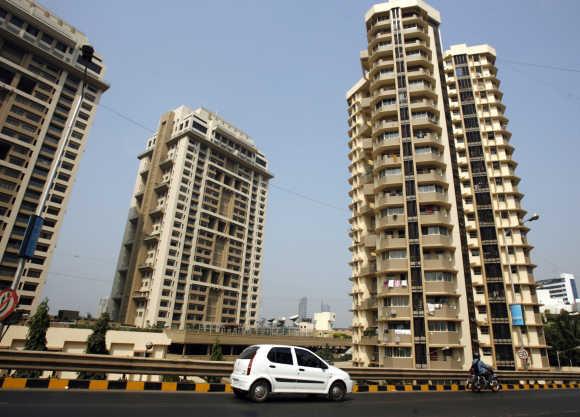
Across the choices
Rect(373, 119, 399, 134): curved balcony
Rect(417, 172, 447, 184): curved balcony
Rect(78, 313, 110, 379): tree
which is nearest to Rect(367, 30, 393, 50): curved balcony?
Rect(373, 119, 399, 134): curved balcony

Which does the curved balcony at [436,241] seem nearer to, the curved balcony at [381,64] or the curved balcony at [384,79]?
the curved balcony at [384,79]

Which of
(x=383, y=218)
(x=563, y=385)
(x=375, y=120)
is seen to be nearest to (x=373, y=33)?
(x=375, y=120)

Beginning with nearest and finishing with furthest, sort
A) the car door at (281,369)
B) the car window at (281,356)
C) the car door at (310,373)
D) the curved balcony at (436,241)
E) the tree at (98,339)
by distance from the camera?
the car door at (281,369), the car window at (281,356), the car door at (310,373), the curved balcony at (436,241), the tree at (98,339)

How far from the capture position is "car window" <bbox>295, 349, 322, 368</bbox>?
450 inches

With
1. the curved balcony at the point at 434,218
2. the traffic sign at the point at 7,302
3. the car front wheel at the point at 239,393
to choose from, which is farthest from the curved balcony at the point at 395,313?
the traffic sign at the point at 7,302

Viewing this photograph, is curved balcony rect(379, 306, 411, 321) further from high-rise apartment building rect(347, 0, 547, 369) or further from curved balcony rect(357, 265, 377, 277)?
curved balcony rect(357, 265, 377, 277)

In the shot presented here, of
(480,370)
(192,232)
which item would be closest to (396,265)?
(480,370)

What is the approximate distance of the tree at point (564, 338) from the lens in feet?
187

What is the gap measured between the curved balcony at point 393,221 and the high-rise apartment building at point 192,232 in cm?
5099

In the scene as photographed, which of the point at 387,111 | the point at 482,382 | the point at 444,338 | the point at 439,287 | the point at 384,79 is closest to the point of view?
the point at 482,382

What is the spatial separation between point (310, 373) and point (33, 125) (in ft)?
248

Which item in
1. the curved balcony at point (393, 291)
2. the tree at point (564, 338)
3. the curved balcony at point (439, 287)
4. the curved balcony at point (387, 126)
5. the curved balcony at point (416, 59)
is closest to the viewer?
the curved balcony at point (439, 287)

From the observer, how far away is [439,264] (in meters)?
38.5

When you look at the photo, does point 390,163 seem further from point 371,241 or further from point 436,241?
point 436,241
